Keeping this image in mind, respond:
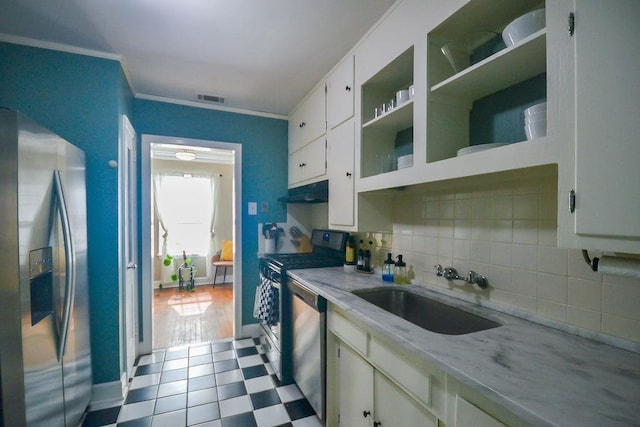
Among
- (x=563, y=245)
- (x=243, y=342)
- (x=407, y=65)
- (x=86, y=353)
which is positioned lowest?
(x=243, y=342)

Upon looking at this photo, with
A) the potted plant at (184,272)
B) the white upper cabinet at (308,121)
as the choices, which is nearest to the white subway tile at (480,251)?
the white upper cabinet at (308,121)

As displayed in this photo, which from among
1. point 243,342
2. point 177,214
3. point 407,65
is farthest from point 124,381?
point 177,214

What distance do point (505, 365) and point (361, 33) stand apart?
182 cm

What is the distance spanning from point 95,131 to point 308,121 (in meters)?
1.61

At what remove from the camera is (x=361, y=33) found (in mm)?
1733

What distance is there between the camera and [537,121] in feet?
3.04

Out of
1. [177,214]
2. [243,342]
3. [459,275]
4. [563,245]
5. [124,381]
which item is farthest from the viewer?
[177,214]

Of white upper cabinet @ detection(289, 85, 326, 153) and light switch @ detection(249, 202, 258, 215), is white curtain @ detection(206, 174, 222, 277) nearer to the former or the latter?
light switch @ detection(249, 202, 258, 215)

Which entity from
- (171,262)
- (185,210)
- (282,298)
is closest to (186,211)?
(185,210)

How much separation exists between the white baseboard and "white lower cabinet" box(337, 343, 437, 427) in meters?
1.56

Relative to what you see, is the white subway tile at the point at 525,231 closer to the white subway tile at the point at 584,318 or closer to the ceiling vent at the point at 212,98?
the white subway tile at the point at 584,318

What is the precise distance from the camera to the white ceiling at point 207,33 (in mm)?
1497

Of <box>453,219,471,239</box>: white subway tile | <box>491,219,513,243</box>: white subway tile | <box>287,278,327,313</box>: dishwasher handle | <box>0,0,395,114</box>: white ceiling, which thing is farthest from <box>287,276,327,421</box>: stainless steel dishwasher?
<box>0,0,395,114</box>: white ceiling

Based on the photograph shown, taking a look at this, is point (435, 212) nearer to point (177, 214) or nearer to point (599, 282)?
point (599, 282)
